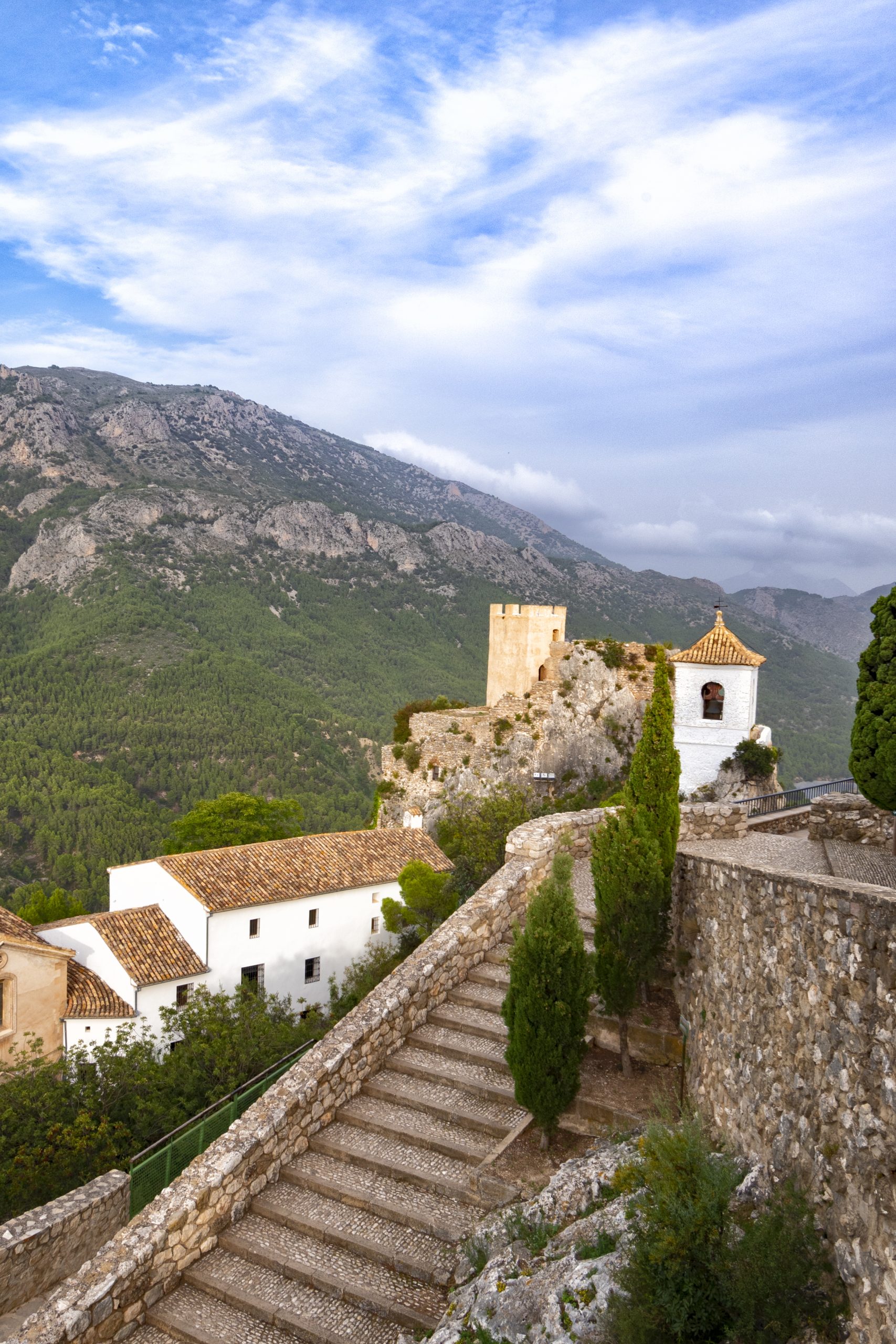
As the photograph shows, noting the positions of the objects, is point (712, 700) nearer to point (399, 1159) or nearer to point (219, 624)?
point (399, 1159)

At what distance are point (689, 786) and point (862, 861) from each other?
11768mm

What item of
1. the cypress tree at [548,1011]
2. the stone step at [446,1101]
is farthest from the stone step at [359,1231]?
the cypress tree at [548,1011]

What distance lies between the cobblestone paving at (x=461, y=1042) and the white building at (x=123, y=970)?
1257 cm

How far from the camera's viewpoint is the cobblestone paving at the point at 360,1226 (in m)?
6.55

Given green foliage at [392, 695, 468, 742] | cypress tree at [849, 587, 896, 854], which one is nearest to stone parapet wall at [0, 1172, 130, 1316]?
cypress tree at [849, 587, 896, 854]

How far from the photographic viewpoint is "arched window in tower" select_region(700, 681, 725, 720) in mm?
22394

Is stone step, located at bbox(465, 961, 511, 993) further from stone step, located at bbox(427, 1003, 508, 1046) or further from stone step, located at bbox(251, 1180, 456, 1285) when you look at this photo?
stone step, located at bbox(251, 1180, 456, 1285)

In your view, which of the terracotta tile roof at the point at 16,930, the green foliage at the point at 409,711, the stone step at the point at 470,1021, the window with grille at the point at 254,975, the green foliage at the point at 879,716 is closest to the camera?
the stone step at the point at 470,1021

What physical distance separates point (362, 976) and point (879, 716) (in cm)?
1382

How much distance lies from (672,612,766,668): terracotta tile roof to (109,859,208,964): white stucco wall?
1505 cm

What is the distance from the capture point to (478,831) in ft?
70.3

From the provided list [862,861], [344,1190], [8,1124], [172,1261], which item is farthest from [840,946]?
[8,1124]

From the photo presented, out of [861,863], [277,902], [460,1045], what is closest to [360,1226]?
[460,1045]

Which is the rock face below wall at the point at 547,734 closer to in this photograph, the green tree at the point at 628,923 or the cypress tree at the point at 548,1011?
the green tree at the point at 628,923
